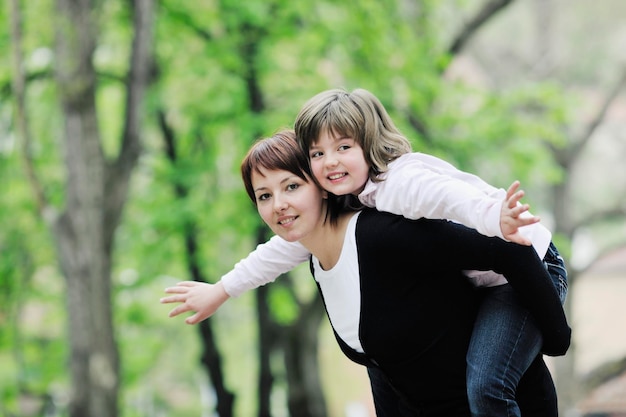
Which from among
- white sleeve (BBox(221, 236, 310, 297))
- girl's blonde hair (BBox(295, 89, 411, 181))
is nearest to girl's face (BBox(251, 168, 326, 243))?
girl's blonde hair (BBox(295, 89, 411, 181))

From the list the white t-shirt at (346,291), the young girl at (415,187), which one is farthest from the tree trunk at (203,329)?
the young girl at (415,187)

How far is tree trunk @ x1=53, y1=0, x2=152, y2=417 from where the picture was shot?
9.16 m

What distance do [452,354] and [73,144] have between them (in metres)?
7.19

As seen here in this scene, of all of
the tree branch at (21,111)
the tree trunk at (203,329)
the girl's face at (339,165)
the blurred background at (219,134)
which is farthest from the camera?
the tree trunk at (203,329)

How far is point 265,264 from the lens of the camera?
3.12 meters

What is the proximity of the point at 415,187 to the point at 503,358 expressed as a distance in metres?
0.55

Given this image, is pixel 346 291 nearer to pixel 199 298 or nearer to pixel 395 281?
pixel 395 281

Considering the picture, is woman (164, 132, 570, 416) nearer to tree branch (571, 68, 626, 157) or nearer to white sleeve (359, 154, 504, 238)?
white sleeve (359, 154, 504, 238)

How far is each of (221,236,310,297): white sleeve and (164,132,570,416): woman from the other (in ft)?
0.71

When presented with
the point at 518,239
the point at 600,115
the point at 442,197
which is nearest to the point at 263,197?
the point at 442,197

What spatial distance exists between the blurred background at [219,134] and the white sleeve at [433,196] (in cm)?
699

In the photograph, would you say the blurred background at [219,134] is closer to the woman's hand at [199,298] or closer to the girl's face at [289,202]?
the woman's hand at [199,298]

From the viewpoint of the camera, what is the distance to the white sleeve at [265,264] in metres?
3.09

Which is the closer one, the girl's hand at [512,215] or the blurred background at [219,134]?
the girl's hand at [512,215]
